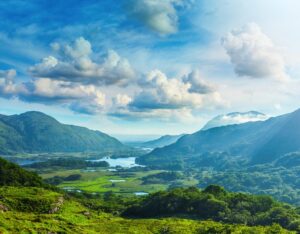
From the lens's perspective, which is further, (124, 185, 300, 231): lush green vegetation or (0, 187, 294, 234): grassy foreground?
(124, 185, 300, 231): lush green vegetation

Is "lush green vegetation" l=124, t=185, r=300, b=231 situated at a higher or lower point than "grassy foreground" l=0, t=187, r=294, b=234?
lower

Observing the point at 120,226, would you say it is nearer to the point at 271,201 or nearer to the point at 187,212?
the point at 187,212

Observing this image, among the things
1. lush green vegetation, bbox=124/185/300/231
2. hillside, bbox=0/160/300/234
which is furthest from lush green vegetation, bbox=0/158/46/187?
lush green vegetation, bbox=124/185/300/231

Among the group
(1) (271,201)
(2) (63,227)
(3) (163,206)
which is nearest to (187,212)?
(3) (163,206)

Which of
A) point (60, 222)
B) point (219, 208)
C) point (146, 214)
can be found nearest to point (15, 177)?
point (146, 214)

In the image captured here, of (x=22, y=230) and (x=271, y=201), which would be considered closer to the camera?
(x=22, y=230)

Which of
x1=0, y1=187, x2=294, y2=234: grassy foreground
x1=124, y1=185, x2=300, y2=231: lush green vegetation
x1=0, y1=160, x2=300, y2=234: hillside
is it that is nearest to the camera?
x1=0, y1=187, x2=294, y2=234: grassy foreground

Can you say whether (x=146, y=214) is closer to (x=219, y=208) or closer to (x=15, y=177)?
(x=219, y=208)

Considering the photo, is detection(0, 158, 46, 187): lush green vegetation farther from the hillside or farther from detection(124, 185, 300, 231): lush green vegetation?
detection(124, 185, 300, 231): lush green vegetation

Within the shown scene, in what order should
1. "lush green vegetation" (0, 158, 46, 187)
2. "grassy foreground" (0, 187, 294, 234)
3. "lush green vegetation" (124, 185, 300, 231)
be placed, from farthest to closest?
"lush green vegetation" (0, 158, 46, 187), "lush green vegetation" (124, 185, 300, 231), "grassy foreground" (0, 187, 294, 234)
